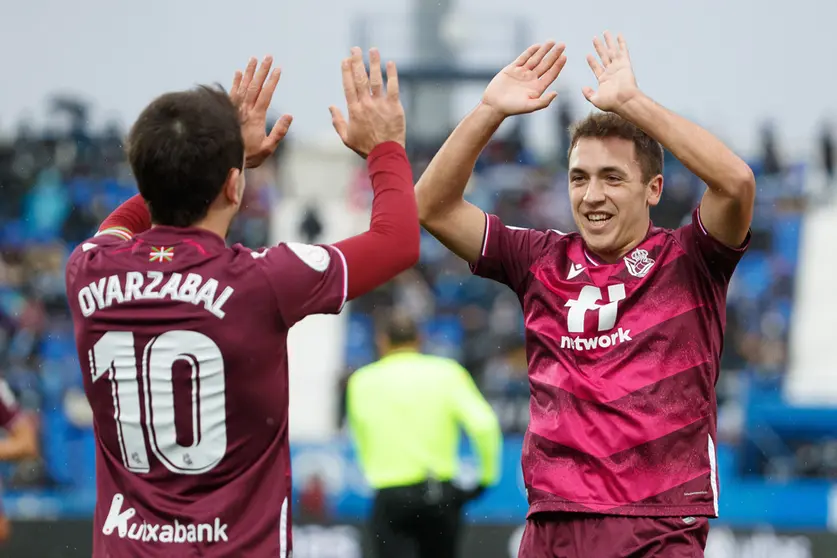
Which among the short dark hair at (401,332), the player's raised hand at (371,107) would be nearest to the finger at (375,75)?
the player's raised hand at (371,107)

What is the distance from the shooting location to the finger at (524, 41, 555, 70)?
3812 millimetres

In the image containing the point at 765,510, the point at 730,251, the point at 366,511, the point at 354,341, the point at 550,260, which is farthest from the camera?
the point at 354,341

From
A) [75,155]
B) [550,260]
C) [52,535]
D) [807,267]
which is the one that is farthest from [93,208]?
[550,260]

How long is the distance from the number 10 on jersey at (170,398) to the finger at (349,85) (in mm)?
771

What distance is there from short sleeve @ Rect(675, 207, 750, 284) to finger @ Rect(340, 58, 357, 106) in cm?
118

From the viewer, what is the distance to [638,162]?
3871mm

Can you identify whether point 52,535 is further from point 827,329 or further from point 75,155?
point 827,329

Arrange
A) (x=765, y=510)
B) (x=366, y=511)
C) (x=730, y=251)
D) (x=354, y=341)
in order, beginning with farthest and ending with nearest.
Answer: (x=354, y=341), (x=366, y=511), (x=765, y=510), (x=730, y=251)

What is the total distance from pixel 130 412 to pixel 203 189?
579 millimetres

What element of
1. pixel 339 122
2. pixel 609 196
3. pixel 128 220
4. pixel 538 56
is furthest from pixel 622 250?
pixel 128 220

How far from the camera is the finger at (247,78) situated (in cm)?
370

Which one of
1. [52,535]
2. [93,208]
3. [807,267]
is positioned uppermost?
[93,208]

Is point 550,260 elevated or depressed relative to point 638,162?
depressed

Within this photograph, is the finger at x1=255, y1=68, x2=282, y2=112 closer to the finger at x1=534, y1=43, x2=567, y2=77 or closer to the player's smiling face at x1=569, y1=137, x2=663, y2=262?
the finger at x1=534, y1=43, x2=567, y2=77
